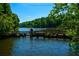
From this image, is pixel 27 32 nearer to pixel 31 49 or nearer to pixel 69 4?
pixel 31 49

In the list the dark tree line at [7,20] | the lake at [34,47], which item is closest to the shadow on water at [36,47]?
the lake at [34,47]

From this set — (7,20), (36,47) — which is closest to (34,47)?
(36,47)

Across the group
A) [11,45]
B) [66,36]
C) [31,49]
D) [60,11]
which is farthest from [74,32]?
[11,45]

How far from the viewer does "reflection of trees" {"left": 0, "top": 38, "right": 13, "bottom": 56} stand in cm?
253

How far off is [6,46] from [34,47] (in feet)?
0.99

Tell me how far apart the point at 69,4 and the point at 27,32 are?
545 millimetres

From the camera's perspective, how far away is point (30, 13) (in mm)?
2572

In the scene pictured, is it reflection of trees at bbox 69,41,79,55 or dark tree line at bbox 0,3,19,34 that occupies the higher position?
dark tree line at bbox 0,3,19,34

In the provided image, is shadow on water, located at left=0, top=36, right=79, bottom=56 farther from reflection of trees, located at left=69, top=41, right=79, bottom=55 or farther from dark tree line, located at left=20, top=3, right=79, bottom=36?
dark tree line, located at left=20, top=3, right=79, bottom=36

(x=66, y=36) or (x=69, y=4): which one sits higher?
(x=69, y=4)

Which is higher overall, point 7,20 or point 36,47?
point 7,20

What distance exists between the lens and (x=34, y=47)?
8.34 ft

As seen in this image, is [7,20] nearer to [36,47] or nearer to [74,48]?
[36,47]

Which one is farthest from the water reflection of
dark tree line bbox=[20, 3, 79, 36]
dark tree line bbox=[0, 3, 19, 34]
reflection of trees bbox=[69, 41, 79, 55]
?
dark tree line bbox=[0, 3, 19, 34]
